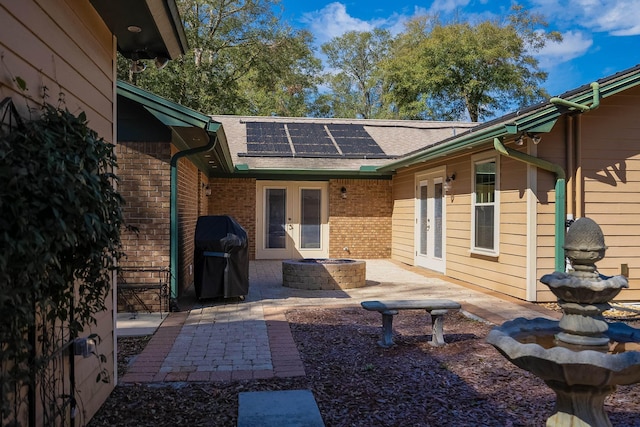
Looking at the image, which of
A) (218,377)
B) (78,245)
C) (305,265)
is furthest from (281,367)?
(305,265)

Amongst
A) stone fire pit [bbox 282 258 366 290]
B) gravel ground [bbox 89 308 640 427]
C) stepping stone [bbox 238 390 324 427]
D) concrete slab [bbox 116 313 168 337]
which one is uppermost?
stone fire pit [bbox 282 258 366 290]

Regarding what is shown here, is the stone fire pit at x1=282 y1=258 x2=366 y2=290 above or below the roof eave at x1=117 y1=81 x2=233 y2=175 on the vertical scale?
below

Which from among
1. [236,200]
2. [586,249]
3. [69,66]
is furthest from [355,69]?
[586,249]

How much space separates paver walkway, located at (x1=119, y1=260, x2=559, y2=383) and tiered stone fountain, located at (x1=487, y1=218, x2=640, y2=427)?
242cm

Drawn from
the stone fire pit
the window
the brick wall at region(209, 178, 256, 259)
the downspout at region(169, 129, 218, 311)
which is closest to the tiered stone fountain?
the downspout at region(169, 129, 218, 311)

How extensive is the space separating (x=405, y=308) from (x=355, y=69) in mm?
32713

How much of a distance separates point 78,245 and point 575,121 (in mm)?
7578

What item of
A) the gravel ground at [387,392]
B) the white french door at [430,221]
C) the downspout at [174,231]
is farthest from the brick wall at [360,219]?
the gravel ground at [387,392]

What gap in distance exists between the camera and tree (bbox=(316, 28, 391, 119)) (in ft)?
115

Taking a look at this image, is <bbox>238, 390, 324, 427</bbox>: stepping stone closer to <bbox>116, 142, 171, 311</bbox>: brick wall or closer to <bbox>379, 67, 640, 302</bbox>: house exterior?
<bbox>116, 142, 171, 311</bbox>: brick wall

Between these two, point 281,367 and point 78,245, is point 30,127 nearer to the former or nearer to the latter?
point 78,245

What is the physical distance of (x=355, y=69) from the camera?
36.0m

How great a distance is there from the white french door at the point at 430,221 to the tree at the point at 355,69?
23374 mm

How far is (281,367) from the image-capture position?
4645mm
